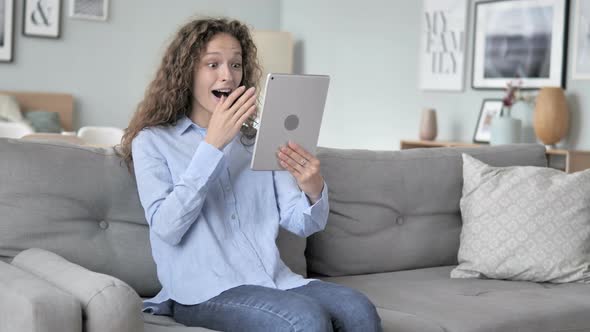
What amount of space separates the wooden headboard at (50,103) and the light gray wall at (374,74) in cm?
202

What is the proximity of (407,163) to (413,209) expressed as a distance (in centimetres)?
16

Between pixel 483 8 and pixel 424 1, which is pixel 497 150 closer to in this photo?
pixel 483 8

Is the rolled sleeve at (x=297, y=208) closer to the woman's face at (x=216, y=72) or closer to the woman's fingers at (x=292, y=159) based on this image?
the woman's fingers at (x=292, y=159)

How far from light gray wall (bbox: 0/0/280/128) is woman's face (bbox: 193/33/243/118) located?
4607 mm

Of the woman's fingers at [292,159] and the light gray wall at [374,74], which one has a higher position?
the light gray wall at [374,74]

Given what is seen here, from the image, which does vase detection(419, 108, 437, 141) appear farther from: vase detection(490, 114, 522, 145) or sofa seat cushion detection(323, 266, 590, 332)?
sofa seat cushion detection(323, 266, 590, 332)

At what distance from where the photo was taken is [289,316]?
1.83 meters

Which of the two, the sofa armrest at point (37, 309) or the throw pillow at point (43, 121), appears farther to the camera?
the throw pillow at point (43, 121)

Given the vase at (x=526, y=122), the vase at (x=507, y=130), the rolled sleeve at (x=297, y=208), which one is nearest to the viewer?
the rolled sleeve at (x=297, y=208)

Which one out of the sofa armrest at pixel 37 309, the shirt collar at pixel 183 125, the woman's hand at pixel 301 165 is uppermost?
the shirt collar at pixel 183 125

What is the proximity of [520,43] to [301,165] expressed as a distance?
12.1ft

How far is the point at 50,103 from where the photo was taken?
682cm

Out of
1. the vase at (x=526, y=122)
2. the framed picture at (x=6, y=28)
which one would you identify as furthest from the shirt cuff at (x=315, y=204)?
the framed picture at (x=6, y=28)

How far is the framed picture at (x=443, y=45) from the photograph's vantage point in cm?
589
